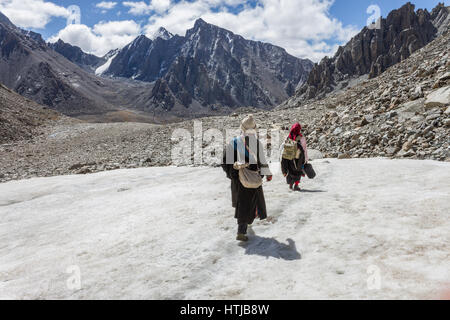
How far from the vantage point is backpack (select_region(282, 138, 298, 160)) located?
8.31 m

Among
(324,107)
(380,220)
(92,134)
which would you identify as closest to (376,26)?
(324,107)

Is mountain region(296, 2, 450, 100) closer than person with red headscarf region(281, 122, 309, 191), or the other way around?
person with red headscarf region(281, 122, 309, 191)

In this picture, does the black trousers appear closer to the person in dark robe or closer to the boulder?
the person in dark robe

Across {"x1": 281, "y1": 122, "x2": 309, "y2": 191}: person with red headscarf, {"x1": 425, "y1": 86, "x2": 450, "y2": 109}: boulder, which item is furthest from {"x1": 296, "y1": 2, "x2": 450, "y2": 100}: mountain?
A: {"x1": 281, "y1": 122, "x2": 309, "y2": 191}: person with red headscarf

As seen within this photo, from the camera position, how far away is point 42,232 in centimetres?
663

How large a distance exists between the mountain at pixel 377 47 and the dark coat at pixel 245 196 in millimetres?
124461

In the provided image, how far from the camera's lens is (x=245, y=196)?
16.6ft

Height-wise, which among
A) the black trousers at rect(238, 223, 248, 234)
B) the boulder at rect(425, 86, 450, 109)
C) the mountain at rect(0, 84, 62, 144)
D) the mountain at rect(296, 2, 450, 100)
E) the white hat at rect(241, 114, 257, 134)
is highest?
the mountain at rect(296, 2, 450, 100)

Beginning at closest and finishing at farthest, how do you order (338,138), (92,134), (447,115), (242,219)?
(242,219) → (447,115) → (338,138) → (92,134)

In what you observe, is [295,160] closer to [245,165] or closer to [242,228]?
[245,165]

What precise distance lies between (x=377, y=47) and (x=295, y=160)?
463 ft

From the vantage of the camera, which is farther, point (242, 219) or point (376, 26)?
point (376, 26)
